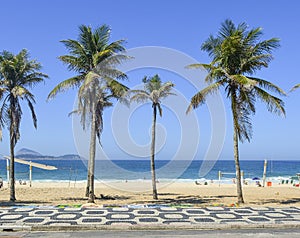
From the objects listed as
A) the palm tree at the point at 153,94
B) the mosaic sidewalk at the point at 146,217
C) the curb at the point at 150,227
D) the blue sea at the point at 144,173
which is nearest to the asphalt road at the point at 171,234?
the curb at the point at 150,227

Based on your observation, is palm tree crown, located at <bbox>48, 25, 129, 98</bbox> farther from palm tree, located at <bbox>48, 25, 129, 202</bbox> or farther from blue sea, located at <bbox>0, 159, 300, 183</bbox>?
blue sea, located at <bbox>0, 159, 300, 183</bbox>

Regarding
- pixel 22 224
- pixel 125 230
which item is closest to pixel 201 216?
pixel 125 230

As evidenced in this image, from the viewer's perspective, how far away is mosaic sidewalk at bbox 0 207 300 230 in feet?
35.4

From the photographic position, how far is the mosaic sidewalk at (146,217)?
424 inches

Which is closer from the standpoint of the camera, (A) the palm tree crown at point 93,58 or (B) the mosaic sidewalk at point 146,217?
(B) the mosaic sidewalk at point 146,217

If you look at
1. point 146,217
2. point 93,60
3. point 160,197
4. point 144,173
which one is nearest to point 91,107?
point 93,60

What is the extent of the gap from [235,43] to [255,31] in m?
1.39

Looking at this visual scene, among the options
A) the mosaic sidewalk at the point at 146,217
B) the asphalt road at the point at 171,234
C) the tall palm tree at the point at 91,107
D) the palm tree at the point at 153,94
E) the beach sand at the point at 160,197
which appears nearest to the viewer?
the asphalt road at the point at 171,234

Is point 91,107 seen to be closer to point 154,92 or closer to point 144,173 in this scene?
point 154,92

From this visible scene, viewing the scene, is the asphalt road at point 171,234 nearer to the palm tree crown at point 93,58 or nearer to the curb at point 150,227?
the curb at point 150,227

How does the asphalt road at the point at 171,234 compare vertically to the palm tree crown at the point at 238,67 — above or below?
below

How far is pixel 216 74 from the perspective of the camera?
17344 millimetres

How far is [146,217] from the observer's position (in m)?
11.8

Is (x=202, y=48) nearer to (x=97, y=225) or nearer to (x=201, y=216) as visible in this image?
(x=201, y=216)
